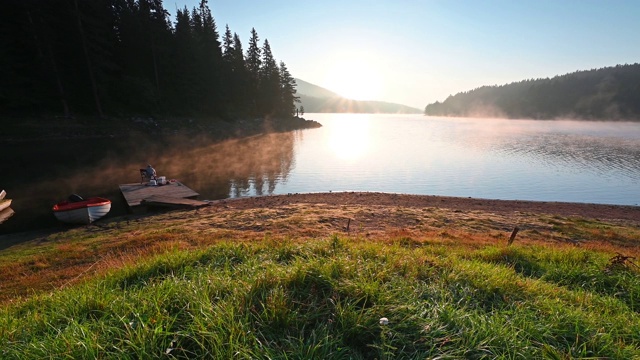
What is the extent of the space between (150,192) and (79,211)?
17.0ft

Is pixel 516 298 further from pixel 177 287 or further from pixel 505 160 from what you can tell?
pixel 505 160

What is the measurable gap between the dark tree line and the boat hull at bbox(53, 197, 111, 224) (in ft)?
123

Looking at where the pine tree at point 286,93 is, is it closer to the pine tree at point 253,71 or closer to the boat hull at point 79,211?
the pine tree at point 253,71

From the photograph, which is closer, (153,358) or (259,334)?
(153,358)

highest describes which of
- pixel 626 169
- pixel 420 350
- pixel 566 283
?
pixel 420 350

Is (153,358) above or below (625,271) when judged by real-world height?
above

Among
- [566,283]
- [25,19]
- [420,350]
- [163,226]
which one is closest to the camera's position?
[420,350]

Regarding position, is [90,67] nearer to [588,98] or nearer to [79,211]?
[79,211]

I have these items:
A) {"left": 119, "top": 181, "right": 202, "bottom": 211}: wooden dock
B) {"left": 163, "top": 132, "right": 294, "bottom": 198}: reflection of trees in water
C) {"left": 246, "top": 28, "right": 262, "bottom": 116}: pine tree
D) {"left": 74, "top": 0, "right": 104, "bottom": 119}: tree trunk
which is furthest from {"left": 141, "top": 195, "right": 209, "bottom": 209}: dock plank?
{"left": 246, "top": 28, "right": 262, "bottom": 116}: pine tree

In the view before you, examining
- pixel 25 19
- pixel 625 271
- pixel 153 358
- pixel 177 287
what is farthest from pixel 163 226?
pixel 25 19

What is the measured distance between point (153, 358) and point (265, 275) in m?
1.62

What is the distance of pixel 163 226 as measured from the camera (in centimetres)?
1414

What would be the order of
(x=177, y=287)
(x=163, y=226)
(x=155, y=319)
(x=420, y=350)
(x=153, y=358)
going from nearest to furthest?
(x=153, y=358) < (x=420, y=350) < (x=155, y=319) < (x=177, y=287) < (x=163, y=226)

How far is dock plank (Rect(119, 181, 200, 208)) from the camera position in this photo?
61.8 ft
